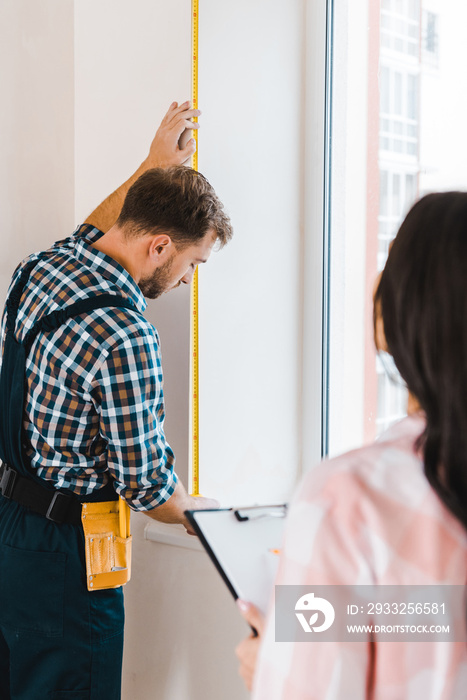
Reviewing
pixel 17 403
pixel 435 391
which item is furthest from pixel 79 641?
pixel 435 391

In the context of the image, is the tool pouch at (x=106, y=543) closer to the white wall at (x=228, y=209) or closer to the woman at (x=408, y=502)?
the white wall at (x=228, y=209)

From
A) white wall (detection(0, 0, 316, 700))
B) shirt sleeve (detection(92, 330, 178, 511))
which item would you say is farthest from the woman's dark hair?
white wall (detection(0, 0, 316, 700))

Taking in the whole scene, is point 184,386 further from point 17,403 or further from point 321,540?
point 321,540

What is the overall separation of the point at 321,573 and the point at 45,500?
0.91 m

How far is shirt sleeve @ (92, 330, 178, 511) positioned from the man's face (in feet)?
0.70

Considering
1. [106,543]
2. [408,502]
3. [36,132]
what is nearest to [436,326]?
[408,502]

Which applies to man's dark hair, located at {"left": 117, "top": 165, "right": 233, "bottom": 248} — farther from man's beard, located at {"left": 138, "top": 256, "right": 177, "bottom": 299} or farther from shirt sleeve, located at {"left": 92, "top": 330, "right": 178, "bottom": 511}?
shirt sleeve, located at {"left": 92, "top": 330, "right": 178, "bottom": 511}

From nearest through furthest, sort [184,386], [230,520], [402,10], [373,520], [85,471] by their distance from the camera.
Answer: [373,520], [230,520], [85,471], [402,10], [184,386]

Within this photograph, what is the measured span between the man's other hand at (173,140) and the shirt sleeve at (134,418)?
0.51m

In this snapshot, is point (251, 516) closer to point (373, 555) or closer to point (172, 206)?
point (373, 555)

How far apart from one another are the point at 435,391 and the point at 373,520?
136 mm

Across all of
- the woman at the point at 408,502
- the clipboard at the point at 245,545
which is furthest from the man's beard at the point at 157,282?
the woman at the point at 408,502

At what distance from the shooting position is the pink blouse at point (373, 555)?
0.60 metres

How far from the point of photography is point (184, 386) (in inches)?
65.3
